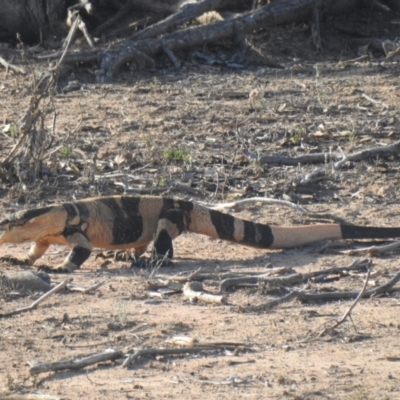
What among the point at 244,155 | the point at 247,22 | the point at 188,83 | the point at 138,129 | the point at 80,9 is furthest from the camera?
the point at 80,9

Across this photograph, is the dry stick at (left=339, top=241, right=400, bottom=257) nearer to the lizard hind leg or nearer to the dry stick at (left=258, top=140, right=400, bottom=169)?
the lizard hind leg

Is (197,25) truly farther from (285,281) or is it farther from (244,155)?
Answer: (285,281)

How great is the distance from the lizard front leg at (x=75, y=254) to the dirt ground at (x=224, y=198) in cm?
11

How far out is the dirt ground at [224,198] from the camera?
509 cm

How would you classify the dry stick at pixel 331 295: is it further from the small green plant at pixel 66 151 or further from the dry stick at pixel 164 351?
the small green plant at pixel 66 151

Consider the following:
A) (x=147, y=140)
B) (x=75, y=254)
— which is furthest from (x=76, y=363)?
(x=147, y=140)

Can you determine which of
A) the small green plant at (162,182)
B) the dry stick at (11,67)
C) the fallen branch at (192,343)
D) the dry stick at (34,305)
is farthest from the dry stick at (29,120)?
the dry stick at (11,67)

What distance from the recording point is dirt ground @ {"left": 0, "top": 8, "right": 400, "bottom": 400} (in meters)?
5.09

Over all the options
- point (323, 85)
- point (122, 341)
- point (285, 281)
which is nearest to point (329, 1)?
point (323, 85)

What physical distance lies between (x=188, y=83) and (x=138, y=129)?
6.69ft

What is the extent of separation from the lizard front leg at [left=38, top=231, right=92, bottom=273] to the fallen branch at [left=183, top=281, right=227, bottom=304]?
103 cm

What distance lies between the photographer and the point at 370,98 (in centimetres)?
1184

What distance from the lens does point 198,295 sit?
6.45 meters

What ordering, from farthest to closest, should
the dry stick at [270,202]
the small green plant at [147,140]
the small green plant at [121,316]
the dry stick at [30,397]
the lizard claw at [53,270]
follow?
the small green plant at [147,140] < the dry stick at [270,202] < the lizard claw at [53,270] < the small green plant at [121,316] < the dry stick at [30,397]
